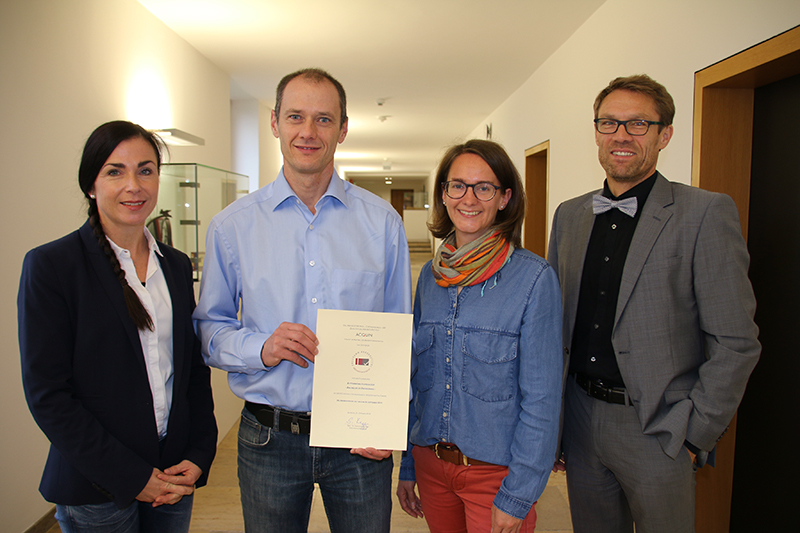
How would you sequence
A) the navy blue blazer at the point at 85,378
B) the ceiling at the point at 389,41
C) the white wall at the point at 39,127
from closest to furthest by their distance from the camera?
the navy blue blazer at the point at 85,378 < the white wall at the point at 39,127 < the ceiling at the point at 389,41

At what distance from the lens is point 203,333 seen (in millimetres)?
1462

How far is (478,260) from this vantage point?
1383 mm

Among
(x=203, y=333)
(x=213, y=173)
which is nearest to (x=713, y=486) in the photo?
(x=203, y=333)

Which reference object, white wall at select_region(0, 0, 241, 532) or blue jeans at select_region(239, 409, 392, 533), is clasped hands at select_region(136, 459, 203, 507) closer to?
blue jeans at select_region(239, 409, 392, 533)

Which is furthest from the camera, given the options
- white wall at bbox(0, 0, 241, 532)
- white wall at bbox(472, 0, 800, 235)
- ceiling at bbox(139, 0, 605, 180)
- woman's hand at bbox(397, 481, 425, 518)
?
ceiling at bbox(139, 0, 605, 180)

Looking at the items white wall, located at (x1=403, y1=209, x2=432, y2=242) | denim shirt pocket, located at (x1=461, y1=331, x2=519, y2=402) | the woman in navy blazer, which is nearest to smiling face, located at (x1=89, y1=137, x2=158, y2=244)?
the woman in navy blazer

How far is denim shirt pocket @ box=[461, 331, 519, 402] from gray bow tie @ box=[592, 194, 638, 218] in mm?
726

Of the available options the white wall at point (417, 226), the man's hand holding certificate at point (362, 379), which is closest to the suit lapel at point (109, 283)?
the man's hand holding certificate at point (362, 379)

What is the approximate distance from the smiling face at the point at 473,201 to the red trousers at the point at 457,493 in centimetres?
70

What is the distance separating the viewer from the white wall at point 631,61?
2.30m

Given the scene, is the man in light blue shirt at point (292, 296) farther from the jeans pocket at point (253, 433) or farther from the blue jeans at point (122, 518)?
the blue jeans at point (122, 518)

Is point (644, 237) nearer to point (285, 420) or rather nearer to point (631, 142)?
point (631, 142)

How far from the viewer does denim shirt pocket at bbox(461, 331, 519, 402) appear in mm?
1350

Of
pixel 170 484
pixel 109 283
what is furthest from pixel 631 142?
pixel 170 484
